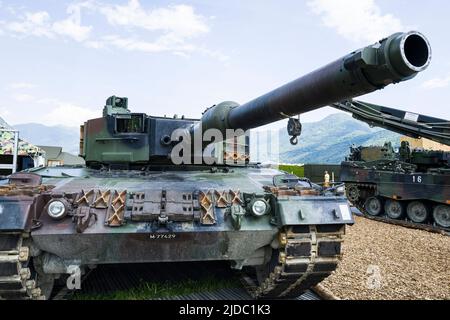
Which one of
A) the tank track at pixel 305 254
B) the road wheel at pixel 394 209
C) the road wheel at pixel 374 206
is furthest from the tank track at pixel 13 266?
the road wheel at pixel 374 206

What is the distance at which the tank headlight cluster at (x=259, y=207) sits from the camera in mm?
5438

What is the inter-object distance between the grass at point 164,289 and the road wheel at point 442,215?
9.98 meters

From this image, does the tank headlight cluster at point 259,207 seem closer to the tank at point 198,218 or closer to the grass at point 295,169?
the tank at point 198,218

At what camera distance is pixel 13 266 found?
476 cm

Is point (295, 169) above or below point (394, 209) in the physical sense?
above

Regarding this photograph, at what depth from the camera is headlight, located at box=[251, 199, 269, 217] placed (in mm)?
5438

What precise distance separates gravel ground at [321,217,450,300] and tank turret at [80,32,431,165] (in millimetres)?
3146

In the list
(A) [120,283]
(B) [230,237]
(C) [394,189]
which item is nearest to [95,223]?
(B) [230,237]

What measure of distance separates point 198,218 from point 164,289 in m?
1.89

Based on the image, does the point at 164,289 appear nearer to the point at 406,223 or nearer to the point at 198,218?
the point at 198,218

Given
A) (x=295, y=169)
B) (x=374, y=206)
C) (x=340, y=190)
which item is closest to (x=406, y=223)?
(x=374, y=206)

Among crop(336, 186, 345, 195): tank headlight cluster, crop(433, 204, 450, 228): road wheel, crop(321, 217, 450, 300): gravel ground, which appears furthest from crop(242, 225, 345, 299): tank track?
crop(433, 204, 450, 228): road wheel
